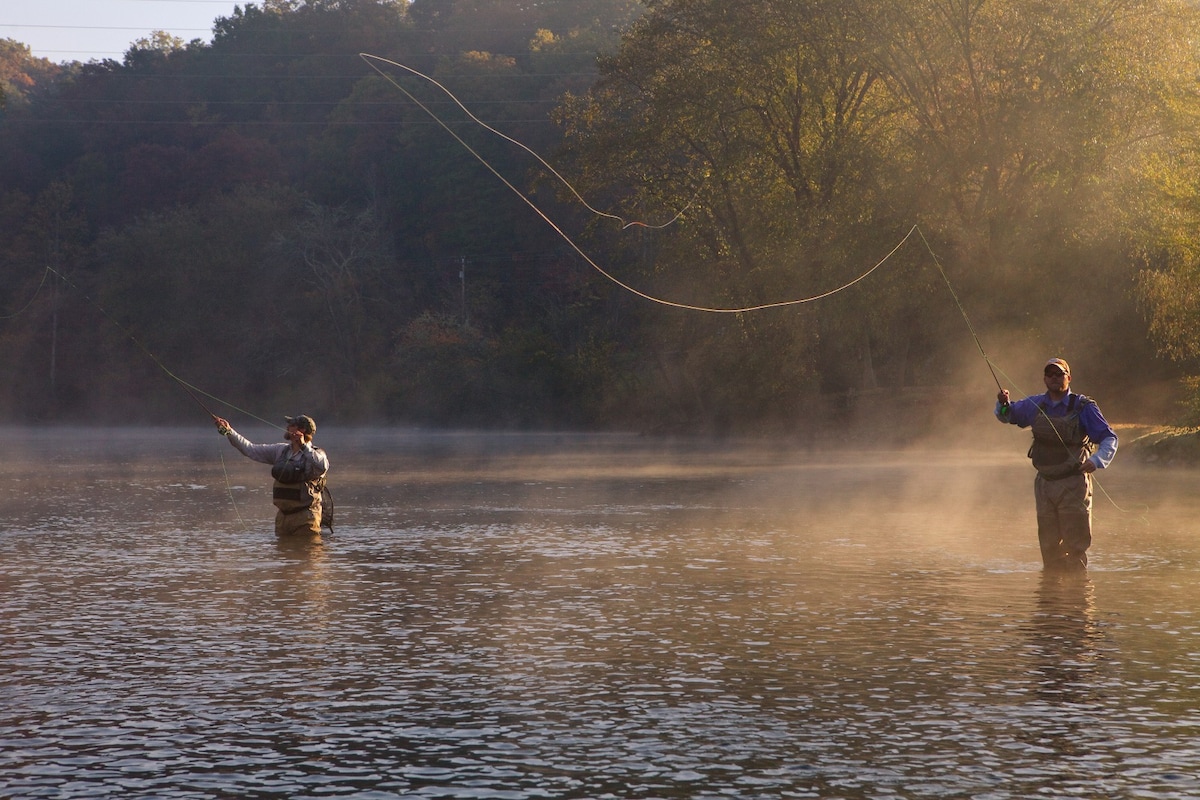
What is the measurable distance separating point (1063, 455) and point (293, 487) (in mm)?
8461

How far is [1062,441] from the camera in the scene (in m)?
13.7

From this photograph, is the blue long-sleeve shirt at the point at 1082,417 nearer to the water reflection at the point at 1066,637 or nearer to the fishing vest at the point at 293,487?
the water reflection at the point at 1066,637

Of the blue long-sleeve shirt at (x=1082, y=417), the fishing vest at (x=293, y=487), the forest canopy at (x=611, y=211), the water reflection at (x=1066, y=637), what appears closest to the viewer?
the water reflection at (x=1066, y=637)

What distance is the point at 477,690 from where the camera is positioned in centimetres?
898

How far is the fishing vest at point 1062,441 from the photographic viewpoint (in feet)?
45.0

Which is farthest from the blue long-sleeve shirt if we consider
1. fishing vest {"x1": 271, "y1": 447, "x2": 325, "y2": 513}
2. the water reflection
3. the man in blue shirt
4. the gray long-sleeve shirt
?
fishing vest {"x1": 271, "y1": 447, "x2": 325, "y2": 513}

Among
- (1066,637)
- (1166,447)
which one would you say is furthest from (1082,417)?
(1166,447)

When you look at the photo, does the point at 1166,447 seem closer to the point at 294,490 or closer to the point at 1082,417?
the point at 1082,417

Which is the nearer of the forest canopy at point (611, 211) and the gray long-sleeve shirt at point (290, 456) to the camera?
the gray long-sleeve shirt at point (290, 456)

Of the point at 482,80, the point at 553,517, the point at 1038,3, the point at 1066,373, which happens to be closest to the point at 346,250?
the point at 482,80

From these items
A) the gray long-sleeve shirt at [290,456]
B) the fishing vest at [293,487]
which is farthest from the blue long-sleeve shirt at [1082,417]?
the fishing vest at [293,487]

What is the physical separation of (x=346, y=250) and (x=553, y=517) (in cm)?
7006

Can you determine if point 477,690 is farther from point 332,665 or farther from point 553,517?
point 553,517

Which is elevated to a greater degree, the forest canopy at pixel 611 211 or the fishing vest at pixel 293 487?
the forest canopy at pixel 611 211
